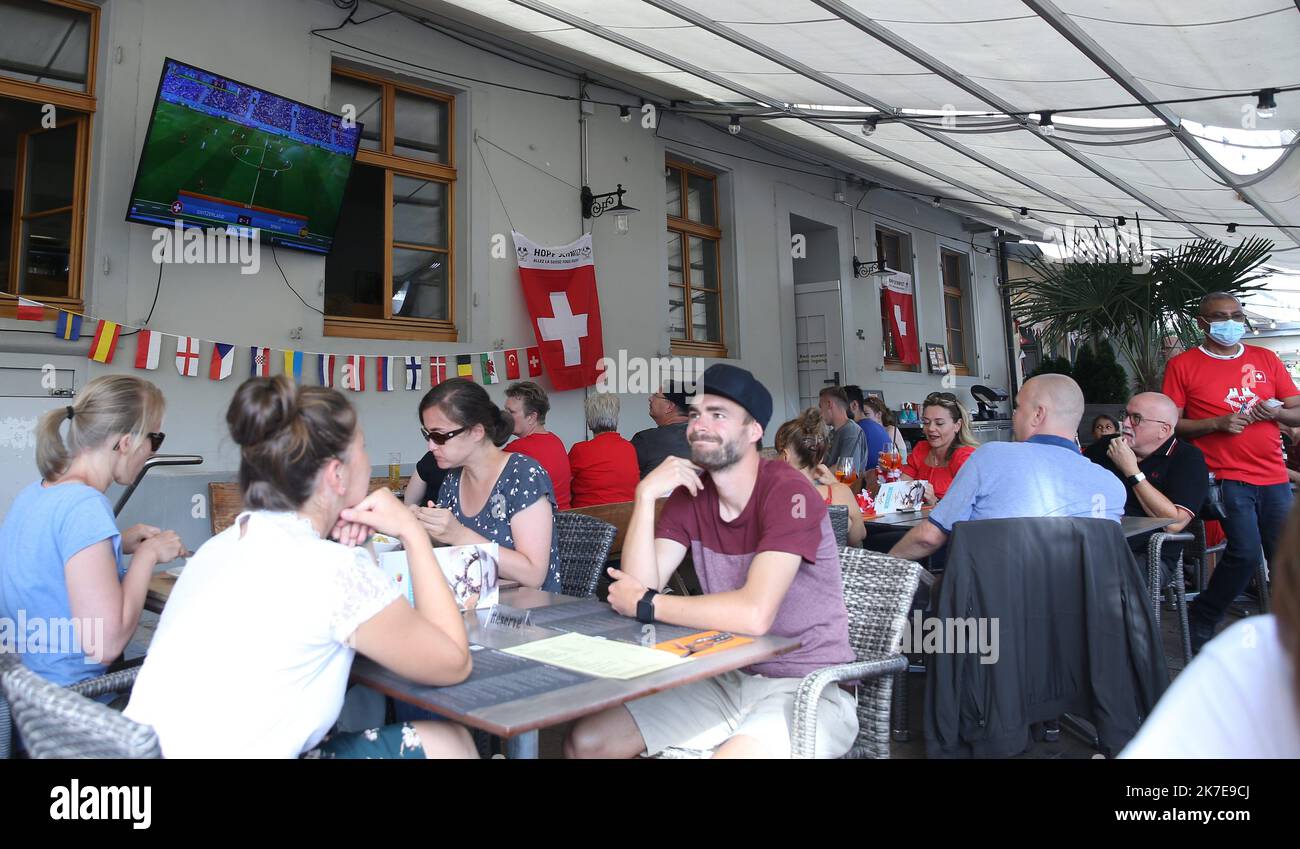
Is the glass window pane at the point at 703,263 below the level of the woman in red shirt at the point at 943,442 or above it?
above

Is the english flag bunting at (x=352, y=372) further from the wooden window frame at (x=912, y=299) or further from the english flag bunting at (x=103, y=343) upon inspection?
the wooden window frame at (x=912, y=299)

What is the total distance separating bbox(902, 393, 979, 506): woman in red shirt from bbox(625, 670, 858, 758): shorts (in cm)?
288

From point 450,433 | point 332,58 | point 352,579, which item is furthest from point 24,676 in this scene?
point 332,58

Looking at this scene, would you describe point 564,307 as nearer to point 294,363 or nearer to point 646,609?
point 294,363

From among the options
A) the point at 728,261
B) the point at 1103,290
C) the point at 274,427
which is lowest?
the point at 274,427

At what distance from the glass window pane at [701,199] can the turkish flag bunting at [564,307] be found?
2099 millimetres

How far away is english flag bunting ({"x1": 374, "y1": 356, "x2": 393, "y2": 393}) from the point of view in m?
6.08

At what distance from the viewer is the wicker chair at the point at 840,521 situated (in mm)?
3695

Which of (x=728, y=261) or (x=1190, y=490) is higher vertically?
(x=728, y=261)

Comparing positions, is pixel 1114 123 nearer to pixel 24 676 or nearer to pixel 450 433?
pixel 450 433

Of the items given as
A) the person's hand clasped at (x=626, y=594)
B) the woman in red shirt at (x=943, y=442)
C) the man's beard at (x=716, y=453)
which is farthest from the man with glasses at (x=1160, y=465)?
the person's hand clasped at (x=626, y=594)

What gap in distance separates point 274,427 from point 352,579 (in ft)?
1.06

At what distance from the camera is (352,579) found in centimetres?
152

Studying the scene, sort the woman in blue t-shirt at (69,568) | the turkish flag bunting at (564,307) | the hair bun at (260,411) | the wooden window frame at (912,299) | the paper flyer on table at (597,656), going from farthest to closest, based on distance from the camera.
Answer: the wooden window frame at (912,299) → the turkish flag bunting at (564,307) → the woman in blue t-shirt at (69,568) → the paper flyer on table at (597,656) → the hair bun at (260,411)
